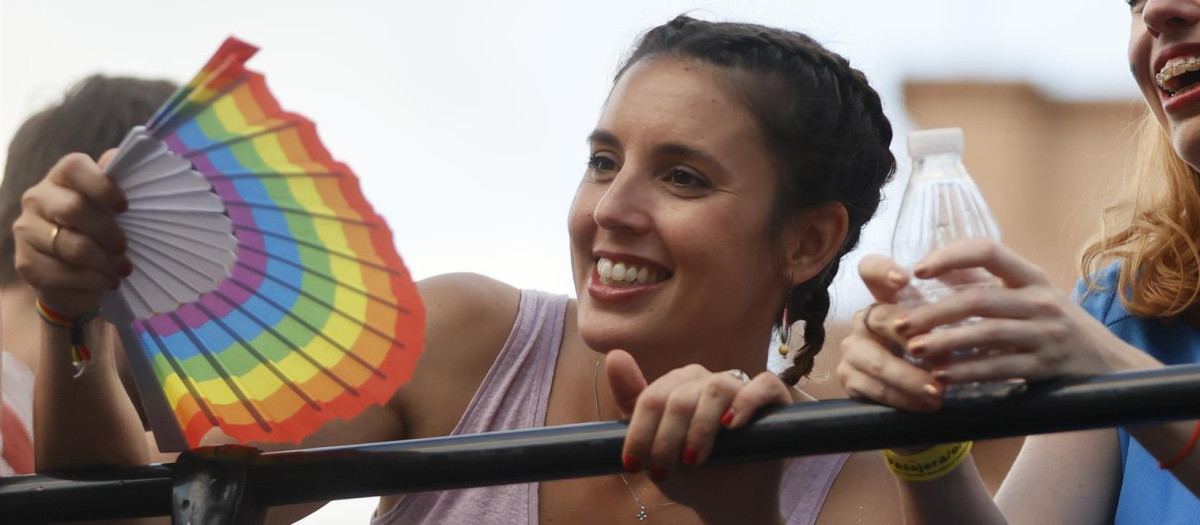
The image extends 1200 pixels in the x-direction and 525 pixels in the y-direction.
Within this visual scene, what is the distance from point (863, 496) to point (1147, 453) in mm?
429

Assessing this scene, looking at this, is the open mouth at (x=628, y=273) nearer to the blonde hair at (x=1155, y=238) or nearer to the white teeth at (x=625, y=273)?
the white teeth at (x=625, y=273)

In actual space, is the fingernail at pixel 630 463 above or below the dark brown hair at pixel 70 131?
below

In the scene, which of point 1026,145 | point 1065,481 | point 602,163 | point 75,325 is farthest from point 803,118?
point 1026,145

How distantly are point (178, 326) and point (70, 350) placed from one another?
16 centimetres

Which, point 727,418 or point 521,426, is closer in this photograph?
point 727,418

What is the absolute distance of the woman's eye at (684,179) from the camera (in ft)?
6.58

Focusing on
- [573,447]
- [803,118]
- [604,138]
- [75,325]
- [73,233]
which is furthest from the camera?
[803,118]

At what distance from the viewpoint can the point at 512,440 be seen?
1.14 m

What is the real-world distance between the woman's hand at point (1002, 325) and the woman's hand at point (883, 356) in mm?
22

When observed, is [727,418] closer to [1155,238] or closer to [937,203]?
[937,203]

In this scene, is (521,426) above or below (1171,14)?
below

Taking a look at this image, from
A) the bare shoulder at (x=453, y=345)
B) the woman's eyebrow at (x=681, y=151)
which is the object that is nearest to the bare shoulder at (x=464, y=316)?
the bare shoulder at (x=453, y=345)

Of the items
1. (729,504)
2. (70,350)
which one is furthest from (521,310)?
(70,350)

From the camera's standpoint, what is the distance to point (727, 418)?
3.77ft
